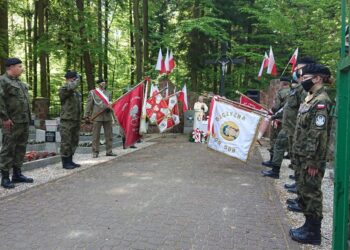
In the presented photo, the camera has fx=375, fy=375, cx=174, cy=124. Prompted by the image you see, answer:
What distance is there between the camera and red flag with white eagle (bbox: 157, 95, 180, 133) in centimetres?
1430

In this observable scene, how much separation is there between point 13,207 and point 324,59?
11830 mm

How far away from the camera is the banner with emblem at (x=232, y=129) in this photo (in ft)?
25.9

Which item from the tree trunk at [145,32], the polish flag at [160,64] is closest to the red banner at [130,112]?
the polish flag at [160,64]

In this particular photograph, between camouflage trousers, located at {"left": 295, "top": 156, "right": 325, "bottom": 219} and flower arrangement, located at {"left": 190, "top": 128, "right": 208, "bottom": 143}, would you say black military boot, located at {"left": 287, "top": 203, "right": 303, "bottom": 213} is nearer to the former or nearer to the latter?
camouflage trousers, located at {"left": 295, "top": 156, "right": 325, "bottom": 219}

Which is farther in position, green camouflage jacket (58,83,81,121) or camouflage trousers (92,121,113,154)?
camouflage trousers (92,121,113,154)

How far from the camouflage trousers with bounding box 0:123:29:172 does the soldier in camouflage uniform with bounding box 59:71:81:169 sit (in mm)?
1436

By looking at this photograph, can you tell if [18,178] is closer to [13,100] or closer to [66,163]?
[13,100]

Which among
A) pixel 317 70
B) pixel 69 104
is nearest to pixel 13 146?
pixel 69 104

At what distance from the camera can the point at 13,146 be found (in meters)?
6.48

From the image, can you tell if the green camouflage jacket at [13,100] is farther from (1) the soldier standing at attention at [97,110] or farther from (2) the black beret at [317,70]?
(2) the black beret at [317,70]

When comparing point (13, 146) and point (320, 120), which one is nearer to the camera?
point (320, 120)

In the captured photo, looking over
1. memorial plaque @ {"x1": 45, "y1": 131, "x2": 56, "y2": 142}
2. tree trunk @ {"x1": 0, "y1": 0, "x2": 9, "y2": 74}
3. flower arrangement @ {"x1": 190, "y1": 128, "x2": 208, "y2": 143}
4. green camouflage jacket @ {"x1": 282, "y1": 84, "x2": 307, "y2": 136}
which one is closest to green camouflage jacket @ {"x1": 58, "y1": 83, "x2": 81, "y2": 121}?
memorial plaque @ {"x1": 45, "y1": 131, "x2": 56, "y2": 142}

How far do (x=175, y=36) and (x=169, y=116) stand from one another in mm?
9986

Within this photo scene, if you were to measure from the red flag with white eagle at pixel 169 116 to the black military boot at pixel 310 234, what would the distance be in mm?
10160
